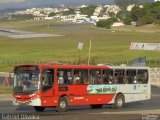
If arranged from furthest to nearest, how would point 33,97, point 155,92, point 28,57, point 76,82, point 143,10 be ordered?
point 143,10
point 28,57
point 155,92
point 76,82
point 33,97

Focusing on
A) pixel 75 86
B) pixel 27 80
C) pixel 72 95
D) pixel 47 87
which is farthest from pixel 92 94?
pixel 27 80

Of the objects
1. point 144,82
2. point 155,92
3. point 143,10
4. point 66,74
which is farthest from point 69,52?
point 143,10

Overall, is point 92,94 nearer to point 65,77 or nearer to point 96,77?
point 96,77

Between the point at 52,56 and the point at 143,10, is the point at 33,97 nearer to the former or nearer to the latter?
the point at 52,56

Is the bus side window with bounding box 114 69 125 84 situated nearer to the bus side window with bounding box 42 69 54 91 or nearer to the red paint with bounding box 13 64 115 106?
the red paint with bounding box 13 64 115 106

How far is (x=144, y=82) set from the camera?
115 ft

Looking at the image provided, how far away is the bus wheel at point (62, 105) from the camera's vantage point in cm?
2927

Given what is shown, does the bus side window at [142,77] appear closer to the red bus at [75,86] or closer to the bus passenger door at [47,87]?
the red bus at [75,86]

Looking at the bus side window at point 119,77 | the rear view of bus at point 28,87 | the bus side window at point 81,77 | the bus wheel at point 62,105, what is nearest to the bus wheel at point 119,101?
the bus side window at point 119,77

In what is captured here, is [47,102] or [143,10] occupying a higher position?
[143,10]

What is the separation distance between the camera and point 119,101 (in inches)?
1309

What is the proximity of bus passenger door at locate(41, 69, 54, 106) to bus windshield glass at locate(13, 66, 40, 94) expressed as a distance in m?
0.33

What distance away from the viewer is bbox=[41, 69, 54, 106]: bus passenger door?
28656 millimetres

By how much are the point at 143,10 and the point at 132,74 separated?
142m
